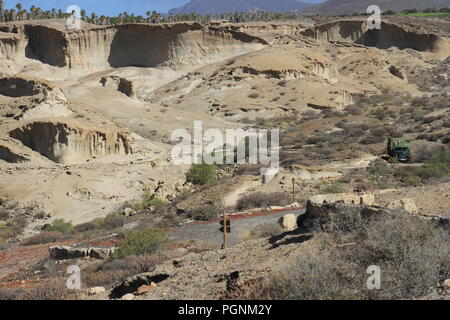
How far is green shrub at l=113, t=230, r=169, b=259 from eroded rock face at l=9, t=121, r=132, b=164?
12377 millimetres

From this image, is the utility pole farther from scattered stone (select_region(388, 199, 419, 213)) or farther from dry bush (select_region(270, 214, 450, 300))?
dry bush (select_region(270, 214, 450, 300))

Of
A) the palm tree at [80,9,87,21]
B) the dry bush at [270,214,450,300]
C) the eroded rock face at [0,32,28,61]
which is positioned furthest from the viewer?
the palm tree at [80,9,87,21]

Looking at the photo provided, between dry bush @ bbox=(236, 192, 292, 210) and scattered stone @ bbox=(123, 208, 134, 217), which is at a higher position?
dry bush @ bbox=(236, 192, 292, 210)

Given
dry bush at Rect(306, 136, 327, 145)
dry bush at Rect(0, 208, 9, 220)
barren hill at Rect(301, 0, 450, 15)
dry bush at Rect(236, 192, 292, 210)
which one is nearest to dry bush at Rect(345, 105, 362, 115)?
dry bush at Rect(306, 136, 327, 145)

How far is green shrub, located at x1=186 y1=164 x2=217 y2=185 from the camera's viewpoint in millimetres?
20864

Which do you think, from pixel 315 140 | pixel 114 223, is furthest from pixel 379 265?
pixel 315 140

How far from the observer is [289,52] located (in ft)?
149

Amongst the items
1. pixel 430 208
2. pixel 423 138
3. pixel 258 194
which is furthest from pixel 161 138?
pixel 430 208

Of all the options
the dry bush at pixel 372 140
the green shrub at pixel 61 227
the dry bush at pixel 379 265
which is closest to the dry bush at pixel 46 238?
the green shrub at pixel 61 227

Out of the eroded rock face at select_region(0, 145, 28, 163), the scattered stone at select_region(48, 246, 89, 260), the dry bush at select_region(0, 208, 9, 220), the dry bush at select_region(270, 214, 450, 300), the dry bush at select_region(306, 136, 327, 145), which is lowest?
the dry bush at select_region(0, 208, 9, 220)

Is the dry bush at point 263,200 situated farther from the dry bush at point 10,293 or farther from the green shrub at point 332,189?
the dry bush at point 10,293

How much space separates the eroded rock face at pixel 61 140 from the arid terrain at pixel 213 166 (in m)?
0.05

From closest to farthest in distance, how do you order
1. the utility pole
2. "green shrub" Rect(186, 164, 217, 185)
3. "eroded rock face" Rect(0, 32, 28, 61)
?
the utility pole < "green shrub" Rect(186, 164, 217, 185) < "eroded rock face" Rect(0, 32, 28, 61)
